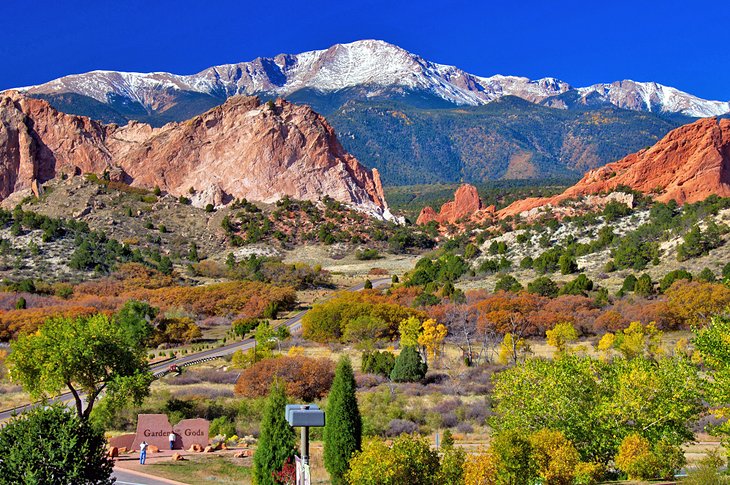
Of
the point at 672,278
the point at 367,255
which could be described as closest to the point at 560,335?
the point at 672,278

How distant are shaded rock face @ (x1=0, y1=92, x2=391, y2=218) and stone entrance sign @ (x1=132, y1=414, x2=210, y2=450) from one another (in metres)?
81.2

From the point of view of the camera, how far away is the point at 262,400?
28.7 m

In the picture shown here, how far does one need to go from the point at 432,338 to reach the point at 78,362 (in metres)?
19.1

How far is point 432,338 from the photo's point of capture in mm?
38375

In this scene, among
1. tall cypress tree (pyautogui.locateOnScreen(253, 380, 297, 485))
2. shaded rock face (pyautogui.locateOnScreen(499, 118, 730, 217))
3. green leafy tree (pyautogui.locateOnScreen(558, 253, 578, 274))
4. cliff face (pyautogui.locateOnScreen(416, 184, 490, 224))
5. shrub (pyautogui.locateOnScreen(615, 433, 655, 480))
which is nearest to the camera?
shrub (pyautogui.locateOnScreen(615, 433, 655, 480))

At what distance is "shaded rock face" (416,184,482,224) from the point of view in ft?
397

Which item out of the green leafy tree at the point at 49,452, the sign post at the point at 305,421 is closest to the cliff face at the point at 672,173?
the green leafy tree at the point at 49,452

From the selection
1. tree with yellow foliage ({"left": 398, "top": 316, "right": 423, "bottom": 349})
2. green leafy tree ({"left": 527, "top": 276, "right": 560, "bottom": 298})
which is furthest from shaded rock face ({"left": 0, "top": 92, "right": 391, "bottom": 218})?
tree with yellow foliage ({"left": 398, "top": 316, "right": 423, "bottom": 349})

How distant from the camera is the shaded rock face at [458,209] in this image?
397 feet

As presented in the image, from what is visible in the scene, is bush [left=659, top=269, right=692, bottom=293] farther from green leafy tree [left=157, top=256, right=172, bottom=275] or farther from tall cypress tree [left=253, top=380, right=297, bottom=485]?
green leafy tree [left=157, top=256, right=172, bottom=275]

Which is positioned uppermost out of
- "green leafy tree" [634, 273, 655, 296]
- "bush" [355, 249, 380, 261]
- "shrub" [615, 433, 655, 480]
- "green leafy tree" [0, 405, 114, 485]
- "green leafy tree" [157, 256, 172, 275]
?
"bush" [355, 249, 380, 261]

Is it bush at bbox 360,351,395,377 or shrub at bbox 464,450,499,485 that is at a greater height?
bush at bbox 360,351,395,377

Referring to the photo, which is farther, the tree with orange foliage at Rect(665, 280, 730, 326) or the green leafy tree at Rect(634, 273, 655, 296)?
the green leafy tree at Rect(634, 273, 655, 296)

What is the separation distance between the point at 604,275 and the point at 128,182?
69.9 m
